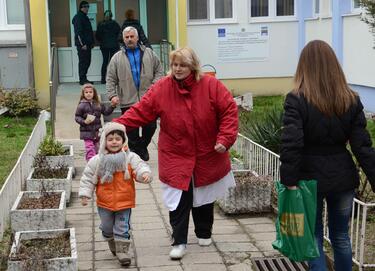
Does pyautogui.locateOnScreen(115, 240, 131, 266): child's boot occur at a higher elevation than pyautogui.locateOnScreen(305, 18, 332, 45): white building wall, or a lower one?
lower

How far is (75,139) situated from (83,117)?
272cm

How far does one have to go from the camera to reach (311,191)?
4211 mm

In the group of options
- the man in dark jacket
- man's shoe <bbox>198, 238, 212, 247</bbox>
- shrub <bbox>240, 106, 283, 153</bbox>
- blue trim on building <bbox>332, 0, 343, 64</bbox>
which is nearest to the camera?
man's shoe <bbox>198, 238, 212, 247</bbox>

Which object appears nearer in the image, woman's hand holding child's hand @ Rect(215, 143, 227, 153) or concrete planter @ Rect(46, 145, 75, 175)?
woman's hand holding child's hand @ Rect(215, 143, 227, 153)

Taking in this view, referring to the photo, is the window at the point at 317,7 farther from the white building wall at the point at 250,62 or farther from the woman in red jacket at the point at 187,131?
the woman in red jacket at the point at 187,131

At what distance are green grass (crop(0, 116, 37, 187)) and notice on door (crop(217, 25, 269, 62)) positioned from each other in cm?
509

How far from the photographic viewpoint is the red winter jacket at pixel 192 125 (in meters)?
5.21

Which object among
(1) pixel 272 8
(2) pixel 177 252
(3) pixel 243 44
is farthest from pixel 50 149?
(1) pixel 272 8

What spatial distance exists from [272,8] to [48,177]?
1056 cm

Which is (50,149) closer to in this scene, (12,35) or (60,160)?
(60,160)

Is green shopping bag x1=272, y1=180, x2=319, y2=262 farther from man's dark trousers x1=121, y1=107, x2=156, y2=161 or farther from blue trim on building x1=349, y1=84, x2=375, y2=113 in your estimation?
blue trim on building x1=349, y1=84, x2=375, y2=113

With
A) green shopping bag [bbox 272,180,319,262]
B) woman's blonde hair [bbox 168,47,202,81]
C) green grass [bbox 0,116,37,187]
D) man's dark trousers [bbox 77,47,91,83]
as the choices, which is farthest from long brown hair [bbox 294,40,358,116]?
man's dark trousers [bbox 77,47,91,83]

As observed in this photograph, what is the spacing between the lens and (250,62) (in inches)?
645

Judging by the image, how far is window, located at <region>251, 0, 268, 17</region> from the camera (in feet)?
54.5
